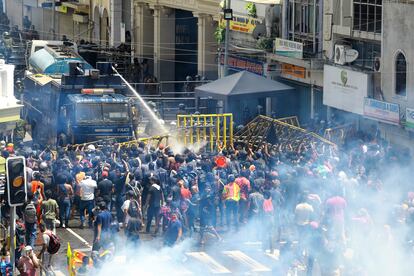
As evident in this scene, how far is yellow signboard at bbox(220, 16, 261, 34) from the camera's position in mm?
49562

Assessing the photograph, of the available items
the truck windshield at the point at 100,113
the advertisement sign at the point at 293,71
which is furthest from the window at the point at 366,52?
the truck windshield at the point at 100,113

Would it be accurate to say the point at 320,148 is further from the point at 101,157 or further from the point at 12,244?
the point at 12,244

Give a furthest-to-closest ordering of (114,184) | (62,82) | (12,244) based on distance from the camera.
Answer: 1. (62,82)
2. (114,184)
3. (12,244)

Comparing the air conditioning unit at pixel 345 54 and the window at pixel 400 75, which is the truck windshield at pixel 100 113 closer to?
the air conditioning unit at pixel 345 54

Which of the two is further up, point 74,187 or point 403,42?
point 403,42

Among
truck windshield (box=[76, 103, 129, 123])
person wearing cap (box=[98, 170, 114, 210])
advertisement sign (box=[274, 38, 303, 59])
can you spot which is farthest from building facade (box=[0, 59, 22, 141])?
advertisement sign (box=[274, 38, 303, 59])

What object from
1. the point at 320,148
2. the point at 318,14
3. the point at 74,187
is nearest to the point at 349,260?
the point at 74,187

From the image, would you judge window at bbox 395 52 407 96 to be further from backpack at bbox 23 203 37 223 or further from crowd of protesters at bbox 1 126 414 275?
backpack at bbox 23 203 37 223

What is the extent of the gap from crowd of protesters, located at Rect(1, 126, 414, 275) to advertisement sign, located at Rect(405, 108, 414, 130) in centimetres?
422

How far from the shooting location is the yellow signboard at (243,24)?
4956 centimetres

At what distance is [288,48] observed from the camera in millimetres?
46094

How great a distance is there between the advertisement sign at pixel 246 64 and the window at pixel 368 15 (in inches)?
304

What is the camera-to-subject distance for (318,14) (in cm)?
4503

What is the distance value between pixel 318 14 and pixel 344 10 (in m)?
2.23
